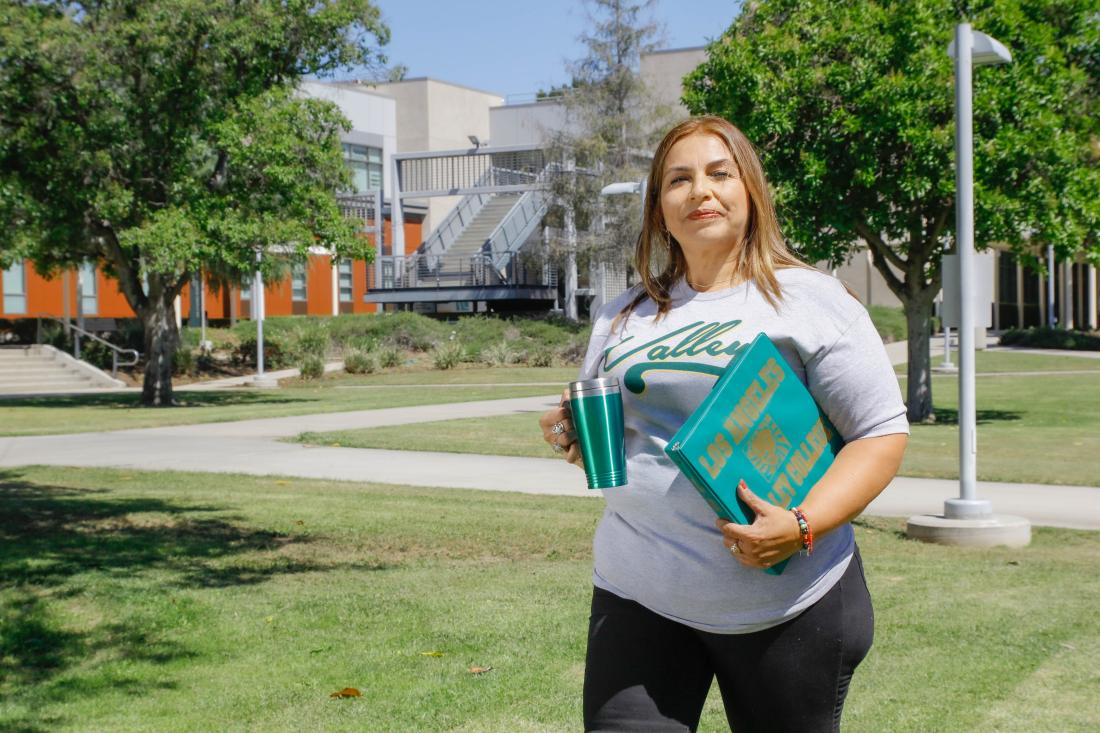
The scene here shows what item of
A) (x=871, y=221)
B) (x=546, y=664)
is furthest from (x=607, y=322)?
(x=871, y=221)

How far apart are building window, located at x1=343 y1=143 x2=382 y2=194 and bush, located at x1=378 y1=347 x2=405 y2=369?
796 inches

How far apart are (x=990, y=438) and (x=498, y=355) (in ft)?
76.4

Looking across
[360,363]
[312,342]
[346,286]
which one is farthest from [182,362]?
[346,286]

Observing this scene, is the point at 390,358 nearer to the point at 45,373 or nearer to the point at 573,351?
the point at 573,351

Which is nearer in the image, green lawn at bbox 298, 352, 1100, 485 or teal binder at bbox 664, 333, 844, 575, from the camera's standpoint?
teal binder at bbox 664, 333, 844, 575

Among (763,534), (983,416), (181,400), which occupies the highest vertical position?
(763,534)

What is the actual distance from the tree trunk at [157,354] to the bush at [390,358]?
10.9m

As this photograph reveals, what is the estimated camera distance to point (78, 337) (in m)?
35.9

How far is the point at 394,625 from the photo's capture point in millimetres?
5957

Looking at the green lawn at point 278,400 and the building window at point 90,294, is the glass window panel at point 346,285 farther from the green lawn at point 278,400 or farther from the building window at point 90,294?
the green lawn at point 278,400

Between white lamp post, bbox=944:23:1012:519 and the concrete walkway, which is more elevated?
white lamp post, bbox=944:23:1012:519

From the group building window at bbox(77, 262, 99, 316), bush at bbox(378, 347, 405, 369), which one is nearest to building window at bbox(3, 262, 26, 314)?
building window at bbox(77, 262, 99, 316)

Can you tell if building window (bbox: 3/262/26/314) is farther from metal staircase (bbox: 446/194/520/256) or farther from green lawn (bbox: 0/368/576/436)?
metal staircase (bbox: 446/194/520/256)

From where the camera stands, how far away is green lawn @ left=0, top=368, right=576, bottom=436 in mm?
20750
